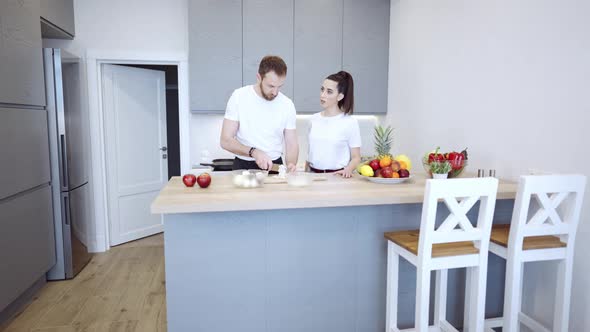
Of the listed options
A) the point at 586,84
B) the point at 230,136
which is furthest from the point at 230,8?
the point at 586,84

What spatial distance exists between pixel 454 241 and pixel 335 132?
1.28 metres

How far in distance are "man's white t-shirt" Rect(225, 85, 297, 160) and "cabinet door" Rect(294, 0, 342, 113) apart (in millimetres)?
1356

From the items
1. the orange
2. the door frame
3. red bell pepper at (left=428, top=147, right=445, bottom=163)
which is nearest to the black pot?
the door frame

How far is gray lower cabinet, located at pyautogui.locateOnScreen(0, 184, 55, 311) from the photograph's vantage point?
2.46 meters

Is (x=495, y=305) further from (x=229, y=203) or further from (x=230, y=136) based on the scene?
(x=230, y=136)

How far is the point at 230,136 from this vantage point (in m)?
2.45

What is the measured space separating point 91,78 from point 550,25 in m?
3.77

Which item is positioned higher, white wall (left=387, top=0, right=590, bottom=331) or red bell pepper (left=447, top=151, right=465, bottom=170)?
white wall (left=387, top=0, right=590, bottom=331)

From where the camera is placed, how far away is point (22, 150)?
2.65 meters

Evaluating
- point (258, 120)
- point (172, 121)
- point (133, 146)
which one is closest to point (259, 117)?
point (258, 120)

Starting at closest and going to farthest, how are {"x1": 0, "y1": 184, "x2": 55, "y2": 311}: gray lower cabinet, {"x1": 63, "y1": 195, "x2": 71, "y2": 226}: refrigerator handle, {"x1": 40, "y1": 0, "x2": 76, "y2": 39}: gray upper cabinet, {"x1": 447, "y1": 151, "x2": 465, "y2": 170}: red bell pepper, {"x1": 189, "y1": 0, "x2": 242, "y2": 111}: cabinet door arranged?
{"x1": 447, "y1": 151, "x2": 465, "y2": 170}: red bell pepper < {"x1": 0, "y1": 184, "x2": 55, "y2": 311}: gray lower cabinet < {"x1": 40, "y1": 0, "x2": 76, "y2": 39}: gray upper cabinet < {"x1": 63, "y1": 195, "x2": 71, "y2": 226}: refrigerator handle < {"x1": 189, "y1": 0, "x2": 242, "y2": 111}: cabinet door

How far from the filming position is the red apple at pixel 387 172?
84.1 inches

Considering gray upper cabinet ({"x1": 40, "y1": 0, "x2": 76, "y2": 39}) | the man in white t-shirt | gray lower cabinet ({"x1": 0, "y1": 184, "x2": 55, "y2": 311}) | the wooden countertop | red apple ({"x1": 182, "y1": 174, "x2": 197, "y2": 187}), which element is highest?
gray upper cabinet ({"x1": 40, "y1": 0, "x2": 76, "y2": 39})

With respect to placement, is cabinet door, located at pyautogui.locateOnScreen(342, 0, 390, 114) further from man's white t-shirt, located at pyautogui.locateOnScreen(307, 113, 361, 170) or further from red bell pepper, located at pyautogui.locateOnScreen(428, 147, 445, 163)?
red bell pepper, located at pyautogui.locateOnScreen(428, 147, 445, 163)
